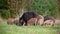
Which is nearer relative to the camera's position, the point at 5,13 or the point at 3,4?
the point at 5,13

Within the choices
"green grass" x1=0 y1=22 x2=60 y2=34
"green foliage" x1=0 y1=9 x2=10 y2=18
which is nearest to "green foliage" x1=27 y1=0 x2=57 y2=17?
"green foliage" x1=0 y1=9 x2=10 y2=18

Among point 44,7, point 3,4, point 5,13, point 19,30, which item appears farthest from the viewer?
point 44,7

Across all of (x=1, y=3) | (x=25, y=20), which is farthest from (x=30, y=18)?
(x=1, y=3)

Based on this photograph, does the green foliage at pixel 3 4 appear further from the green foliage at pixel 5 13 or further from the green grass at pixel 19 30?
the green grass at pixel 19 30

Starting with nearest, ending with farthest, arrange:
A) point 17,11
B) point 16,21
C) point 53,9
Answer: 1. point 16,21
2. point 17,11
3. point 53,9

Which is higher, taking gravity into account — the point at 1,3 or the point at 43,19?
Answer: the point at 1,3

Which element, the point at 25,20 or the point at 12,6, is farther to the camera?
the point at 12,6

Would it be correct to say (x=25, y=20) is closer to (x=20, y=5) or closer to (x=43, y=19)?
(x=43, y=19)

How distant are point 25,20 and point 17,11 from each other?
1.94 feet

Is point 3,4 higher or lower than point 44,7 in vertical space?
higher

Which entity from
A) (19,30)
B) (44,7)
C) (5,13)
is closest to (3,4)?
(5,13)

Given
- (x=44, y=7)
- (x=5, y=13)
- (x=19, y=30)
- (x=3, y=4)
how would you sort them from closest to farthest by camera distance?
(x=19, y=30), (x=5, y=13), (x=3, y=4), (x=44, y=7)

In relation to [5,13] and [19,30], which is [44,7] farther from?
[19,30]

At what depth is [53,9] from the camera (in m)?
4.73
